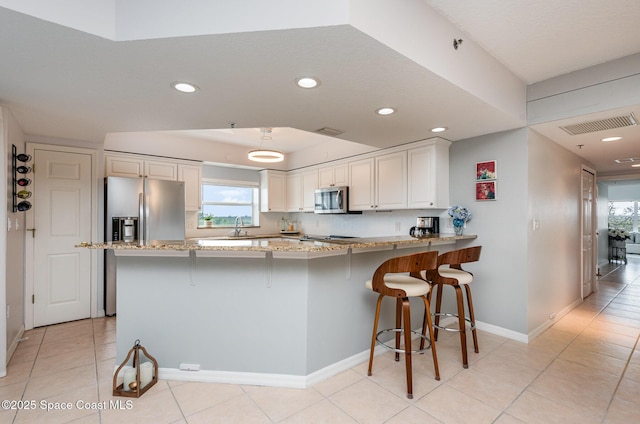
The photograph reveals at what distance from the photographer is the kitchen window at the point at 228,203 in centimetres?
550

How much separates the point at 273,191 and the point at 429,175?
327cm

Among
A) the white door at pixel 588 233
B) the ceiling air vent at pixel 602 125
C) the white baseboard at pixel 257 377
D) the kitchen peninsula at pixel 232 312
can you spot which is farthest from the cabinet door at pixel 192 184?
the white door at pixel 588 233

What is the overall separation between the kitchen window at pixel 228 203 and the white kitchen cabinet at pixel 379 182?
238 centimetres

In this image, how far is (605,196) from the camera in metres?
7.77

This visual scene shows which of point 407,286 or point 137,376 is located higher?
point 407,286

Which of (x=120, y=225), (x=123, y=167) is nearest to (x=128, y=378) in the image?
(x=120, y=225)

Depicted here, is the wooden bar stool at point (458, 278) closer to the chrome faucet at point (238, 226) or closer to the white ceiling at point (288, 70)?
the white ceiling at point (288, 70)

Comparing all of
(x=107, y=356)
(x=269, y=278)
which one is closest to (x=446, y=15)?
(x=269, y=278)

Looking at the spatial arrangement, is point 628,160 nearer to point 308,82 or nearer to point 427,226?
point 427,226

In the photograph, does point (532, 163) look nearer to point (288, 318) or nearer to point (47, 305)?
point (288, 318)

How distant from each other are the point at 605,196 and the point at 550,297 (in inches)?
256

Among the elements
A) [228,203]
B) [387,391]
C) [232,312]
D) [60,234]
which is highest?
[228,203]

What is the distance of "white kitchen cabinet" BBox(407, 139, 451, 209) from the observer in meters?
3.51

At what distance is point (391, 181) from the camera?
13.1ft
